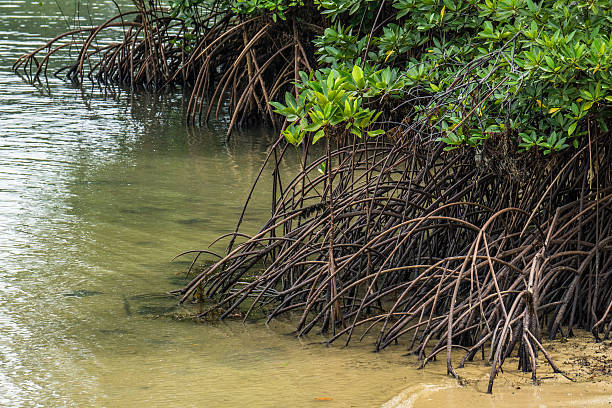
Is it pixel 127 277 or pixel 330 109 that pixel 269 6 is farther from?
pixel 330 109

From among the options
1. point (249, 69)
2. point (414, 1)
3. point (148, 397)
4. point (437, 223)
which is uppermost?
point (414, 1)

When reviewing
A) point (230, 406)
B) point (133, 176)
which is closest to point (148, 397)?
point (230, 406)

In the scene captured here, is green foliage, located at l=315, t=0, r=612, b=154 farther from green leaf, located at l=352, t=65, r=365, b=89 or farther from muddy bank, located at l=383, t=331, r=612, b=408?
muddy bank, located at l=383, t=331, r=612, b=408

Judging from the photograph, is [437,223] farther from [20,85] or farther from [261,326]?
[20,85]

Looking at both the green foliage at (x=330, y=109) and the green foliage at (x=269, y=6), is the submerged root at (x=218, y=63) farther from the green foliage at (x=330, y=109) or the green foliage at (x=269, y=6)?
the green foliage at (x=330, y=109)

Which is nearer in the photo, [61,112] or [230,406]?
[230,406]

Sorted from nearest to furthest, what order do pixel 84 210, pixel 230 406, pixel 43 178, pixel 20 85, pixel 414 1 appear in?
pixel 230 406 → pixel 414 1 → pixel 84 210 → pixel 43 178 → pixel 20 85

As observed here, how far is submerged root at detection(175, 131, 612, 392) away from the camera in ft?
11.9

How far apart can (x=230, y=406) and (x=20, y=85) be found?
866 centimetres

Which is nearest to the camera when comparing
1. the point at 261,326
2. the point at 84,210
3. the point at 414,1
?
the point at 261,326

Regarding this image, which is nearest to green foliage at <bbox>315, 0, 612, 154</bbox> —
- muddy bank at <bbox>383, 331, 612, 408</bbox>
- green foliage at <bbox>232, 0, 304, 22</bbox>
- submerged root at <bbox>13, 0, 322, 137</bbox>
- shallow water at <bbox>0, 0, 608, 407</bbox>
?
muddy bank at <bbox>383, 331, 612, 408</bbox>

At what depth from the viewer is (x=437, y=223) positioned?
433 centimetres

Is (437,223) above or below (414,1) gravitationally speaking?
below

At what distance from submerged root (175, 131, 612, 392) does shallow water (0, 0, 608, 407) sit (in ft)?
0.72
